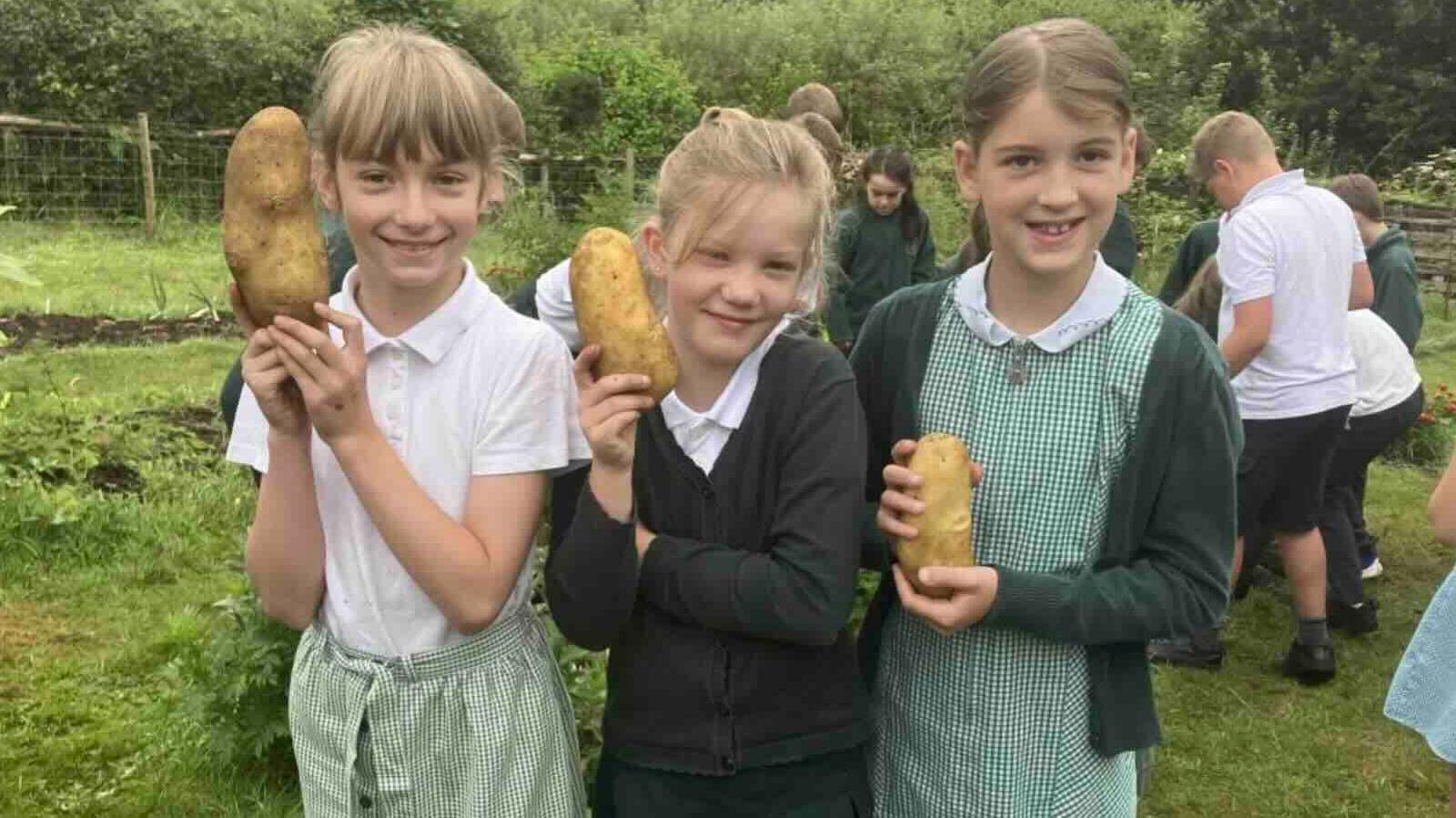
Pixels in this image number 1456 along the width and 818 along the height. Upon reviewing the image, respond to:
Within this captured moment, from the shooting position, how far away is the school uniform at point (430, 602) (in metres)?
1.91

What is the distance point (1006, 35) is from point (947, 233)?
37.9 feet

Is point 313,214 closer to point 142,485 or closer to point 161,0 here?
point 142,485

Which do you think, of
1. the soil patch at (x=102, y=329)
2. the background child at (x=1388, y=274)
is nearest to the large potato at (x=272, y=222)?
the background child at (x=1388, y=274)

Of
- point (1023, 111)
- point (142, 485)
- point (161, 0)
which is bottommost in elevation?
point (142, 485)

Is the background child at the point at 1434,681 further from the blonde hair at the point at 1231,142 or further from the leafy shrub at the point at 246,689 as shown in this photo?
the blonde hair at the point at 1231,142

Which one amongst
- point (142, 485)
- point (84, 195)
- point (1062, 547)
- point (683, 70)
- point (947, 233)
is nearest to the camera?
point (1062, 547)

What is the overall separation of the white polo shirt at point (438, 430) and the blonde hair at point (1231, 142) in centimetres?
378

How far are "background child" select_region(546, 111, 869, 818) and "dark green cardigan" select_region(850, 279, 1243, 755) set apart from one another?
0.29 meters

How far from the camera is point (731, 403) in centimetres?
192

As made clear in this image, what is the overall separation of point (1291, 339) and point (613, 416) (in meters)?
3.73

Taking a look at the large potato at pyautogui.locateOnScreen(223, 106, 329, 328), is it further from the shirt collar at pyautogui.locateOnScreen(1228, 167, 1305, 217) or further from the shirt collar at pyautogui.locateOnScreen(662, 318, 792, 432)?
the shirt collar at pyautogui.locateOnScreen(1228, 167, 1305, 217)

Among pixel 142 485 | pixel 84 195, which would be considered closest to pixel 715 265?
pixel 142 485

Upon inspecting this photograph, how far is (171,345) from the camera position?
910cm

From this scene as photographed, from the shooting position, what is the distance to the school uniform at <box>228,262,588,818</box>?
191 cm
